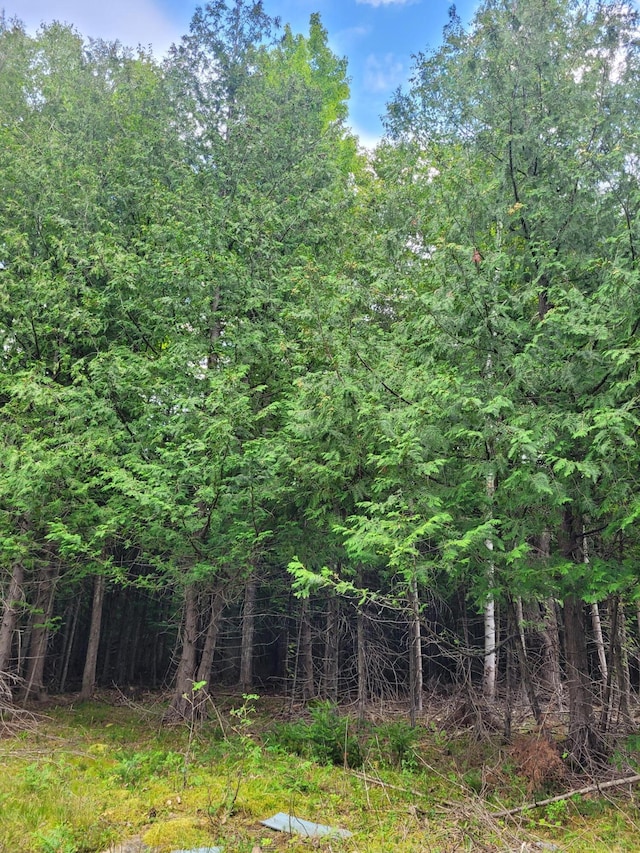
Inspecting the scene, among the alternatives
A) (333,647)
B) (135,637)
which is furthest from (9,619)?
(135,637)

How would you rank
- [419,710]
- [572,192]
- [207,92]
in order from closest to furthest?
[572,192] → [419,710] → [207,92]

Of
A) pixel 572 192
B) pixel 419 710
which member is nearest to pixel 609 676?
pixel 419 710

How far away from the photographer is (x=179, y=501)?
745cm

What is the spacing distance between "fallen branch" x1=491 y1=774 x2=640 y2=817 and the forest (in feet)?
1.78

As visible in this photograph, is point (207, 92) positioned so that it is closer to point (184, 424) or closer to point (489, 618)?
point (184, 424)

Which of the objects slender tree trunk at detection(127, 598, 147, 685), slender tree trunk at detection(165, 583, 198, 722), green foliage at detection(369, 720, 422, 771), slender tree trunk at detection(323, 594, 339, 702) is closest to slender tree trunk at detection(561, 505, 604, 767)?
green foliage at detection(369, 720, 422, 771)

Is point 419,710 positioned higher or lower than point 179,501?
lower

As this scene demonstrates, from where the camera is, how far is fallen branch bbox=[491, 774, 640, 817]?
4.79 m

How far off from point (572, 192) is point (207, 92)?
8.03 m

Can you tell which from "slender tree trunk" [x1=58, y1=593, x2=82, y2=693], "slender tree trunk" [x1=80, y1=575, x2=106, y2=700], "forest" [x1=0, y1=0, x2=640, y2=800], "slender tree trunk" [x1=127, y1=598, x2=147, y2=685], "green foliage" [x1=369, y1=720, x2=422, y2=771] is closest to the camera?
"forest" [x1=0, y1=0, x2=640, y2=800]

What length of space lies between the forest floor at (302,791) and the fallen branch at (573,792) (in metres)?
0.06

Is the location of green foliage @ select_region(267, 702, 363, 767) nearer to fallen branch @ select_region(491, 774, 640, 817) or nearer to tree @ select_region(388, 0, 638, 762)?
fallen branch @ select_region(491, 774, 640, 817)

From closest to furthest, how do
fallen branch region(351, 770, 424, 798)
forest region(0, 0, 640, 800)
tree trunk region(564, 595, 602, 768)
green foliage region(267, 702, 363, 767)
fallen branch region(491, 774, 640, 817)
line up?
fallen branch region(491, 774, 640, 817) → fallen branch region(351, 770, 424, 798) → forest region(0, 0, 640, 800) → tree trunk region(564, 595, 602, 768) → green foliage region(267, 702, 363, 767)

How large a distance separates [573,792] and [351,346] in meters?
5.42
